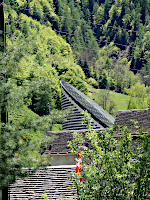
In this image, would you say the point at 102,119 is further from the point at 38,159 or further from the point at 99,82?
the point at 99,82

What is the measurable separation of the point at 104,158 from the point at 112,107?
86862 millimetres

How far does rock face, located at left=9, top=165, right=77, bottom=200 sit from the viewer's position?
968 centimetres

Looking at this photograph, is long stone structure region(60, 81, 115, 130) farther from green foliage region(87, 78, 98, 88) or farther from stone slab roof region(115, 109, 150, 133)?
green foliage region(87, 78, 98, 88)

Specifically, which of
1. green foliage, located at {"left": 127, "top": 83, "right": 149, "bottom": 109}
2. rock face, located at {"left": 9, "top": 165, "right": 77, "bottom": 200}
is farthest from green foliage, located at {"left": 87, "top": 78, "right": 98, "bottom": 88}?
rock face, located at {"left": 9, "top": 165, "right": 77, "bottom": 200}

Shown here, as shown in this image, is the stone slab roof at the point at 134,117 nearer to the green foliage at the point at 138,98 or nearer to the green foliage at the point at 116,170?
the green foliage at the point at 116,170

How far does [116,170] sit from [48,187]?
150 inches

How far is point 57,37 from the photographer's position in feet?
542

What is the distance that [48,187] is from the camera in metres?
10.1

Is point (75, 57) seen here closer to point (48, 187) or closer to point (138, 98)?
Result: point (138, 98)

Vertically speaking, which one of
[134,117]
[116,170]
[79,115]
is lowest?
[79,115]

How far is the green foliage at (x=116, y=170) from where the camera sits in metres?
6.59

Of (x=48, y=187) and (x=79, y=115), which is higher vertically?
(x=48, y=187)

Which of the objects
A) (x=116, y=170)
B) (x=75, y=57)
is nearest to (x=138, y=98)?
(x=75, y=57)

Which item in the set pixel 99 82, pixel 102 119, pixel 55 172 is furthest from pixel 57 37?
→ pixel 55 172
